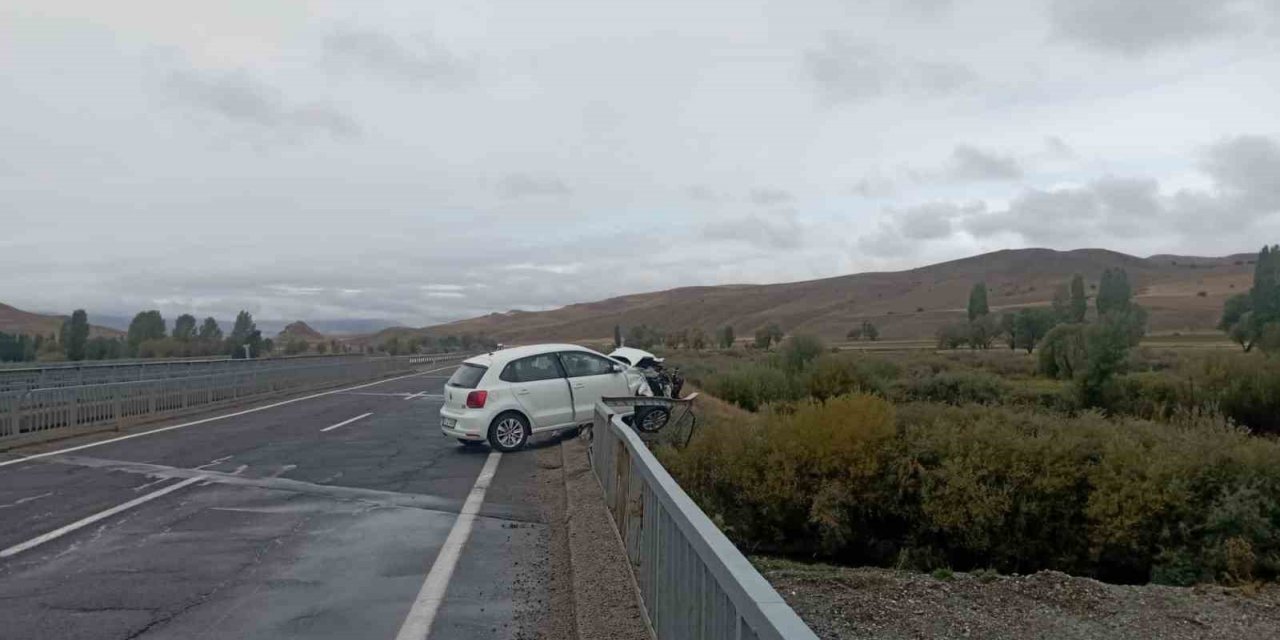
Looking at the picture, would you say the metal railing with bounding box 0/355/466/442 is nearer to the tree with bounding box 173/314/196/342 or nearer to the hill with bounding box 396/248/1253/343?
the tree with bounding box 173/314/196/342

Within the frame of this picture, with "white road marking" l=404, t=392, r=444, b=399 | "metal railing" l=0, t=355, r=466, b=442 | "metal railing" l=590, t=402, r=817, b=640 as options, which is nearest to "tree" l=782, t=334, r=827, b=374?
"white road marking" l=404, t=392, r=444, b=399

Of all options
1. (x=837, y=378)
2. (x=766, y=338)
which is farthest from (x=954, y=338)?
(x=837, y=378)

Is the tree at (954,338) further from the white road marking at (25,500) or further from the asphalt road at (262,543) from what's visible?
the white road marking at (25,500)

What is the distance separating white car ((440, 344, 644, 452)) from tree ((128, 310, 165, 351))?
61.5 m

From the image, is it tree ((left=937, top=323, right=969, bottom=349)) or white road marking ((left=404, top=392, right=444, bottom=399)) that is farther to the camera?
tree ((left=937, top=323, right=969, bottom=349))

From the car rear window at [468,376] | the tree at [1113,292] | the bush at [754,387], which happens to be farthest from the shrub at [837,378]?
the tree at [1113,292]

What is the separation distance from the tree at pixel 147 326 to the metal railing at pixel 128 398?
42.2 meters

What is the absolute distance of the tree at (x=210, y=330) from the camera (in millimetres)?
73887

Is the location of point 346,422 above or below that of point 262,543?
above

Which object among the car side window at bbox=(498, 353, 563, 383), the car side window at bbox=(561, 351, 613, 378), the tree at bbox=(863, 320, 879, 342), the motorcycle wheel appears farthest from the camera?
the tree at bbox=(863, 320, 879, 342)

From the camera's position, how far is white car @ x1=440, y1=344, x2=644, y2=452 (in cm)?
Result: 1633

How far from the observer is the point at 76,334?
5647cm

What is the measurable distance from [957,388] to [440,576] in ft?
78.2

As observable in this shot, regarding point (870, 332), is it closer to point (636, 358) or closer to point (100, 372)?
point (100, 372)
